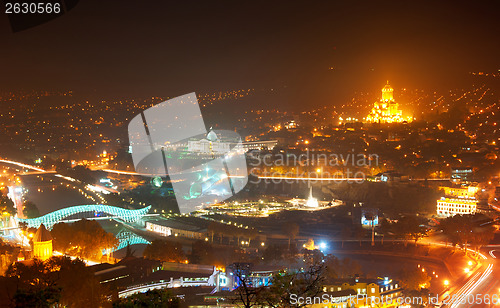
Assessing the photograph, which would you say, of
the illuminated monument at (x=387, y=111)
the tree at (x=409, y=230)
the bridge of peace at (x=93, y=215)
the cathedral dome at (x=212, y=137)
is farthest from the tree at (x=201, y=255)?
the cathedral dome at (x=212, y=137)

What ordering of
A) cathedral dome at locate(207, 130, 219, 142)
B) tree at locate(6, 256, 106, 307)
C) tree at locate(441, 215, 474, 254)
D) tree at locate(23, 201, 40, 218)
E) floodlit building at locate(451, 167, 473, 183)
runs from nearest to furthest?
1. tree at locate(6, 256, 106, 307)
2. tree at locate(441, 215, 474, 254)
3. tree at locate(23, 201, 40, 218)
4. floodlit building at locate(451, 167, 473, 183)
5. cathedral dome at locate(207, 130, 219, 142)

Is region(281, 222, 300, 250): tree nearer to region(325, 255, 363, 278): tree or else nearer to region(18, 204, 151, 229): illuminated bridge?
region(325, 255, 363, 278): tree

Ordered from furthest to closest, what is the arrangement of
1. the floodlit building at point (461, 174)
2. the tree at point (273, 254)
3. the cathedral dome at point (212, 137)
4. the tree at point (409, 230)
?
the cathedral dome at point (212, 137), the floodlit building at point (461, 174), the tree at point (409, 230), the tree at point (273, 254)

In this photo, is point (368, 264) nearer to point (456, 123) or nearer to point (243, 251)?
point (243, 251)

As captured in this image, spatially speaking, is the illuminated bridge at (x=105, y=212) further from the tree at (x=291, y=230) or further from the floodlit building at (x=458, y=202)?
the floodlit building at (x=458, y=202)

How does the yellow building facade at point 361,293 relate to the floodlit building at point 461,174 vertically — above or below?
below

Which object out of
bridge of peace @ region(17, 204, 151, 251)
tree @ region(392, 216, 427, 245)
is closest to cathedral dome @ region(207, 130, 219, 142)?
bridge of peace @ region(17, 204, 151, 251)
